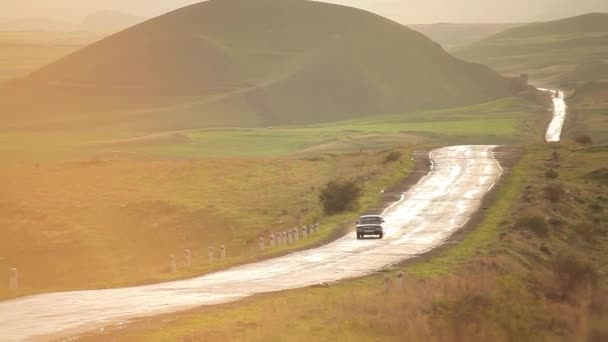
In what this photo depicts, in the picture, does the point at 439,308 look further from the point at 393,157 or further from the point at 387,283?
the point at 393,157

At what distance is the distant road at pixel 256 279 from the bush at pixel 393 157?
26.0 meters

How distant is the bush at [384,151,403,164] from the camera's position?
97.6m

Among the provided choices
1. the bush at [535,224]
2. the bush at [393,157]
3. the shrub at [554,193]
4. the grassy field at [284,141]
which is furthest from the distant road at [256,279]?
the grassy field at [284,141]

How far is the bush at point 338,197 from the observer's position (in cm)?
6638

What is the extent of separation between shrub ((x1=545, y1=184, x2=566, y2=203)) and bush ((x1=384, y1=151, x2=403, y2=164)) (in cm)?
2994

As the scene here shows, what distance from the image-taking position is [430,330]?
914 inches

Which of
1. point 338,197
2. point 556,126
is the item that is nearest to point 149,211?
point 338,197

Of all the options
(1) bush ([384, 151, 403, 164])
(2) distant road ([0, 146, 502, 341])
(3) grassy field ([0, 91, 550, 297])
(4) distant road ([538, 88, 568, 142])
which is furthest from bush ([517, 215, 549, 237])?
(4) distant road ([538, 88, 568, 142])

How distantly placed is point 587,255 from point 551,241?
1.72m

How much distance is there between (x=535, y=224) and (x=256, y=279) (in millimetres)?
19117

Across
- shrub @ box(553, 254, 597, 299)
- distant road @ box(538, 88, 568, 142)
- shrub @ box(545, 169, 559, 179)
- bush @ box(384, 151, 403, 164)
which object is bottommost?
shrub @ box(553, 254, 597, 299)

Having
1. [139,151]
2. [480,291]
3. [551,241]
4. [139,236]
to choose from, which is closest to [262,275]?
[480,291]

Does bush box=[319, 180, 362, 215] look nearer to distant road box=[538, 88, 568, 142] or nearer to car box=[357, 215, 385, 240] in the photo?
car box=[357, 215, 385, 240]

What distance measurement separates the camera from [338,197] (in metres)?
66.8
